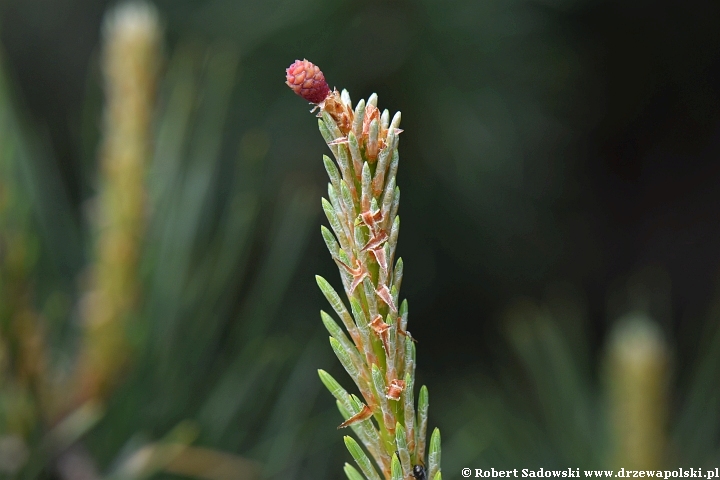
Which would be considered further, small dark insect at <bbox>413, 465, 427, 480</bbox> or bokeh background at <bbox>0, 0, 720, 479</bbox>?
bokeh background at <bbox>0, 0, 720, 479</bbox>

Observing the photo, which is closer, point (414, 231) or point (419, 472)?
point (419, 472)

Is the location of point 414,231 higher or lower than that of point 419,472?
higher

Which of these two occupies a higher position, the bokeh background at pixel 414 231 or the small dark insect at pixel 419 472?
the bokeh background at pixel 414 231

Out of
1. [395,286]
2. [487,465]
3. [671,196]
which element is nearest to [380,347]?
[395,286]

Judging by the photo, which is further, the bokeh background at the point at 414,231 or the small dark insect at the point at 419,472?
the bokeh background at the point at 414,231
